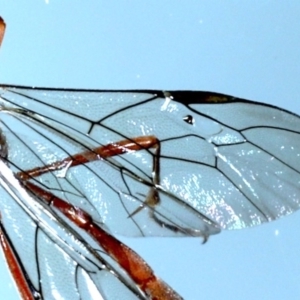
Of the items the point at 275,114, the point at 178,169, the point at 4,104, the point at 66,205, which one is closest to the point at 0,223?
the point at 66,205

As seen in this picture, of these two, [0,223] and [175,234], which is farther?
[175,234]

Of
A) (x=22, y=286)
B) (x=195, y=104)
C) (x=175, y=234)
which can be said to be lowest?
(x=22, y=286)

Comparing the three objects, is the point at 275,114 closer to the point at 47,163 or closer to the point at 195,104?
the point at 195,104

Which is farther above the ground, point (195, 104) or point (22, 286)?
point (195, 104)

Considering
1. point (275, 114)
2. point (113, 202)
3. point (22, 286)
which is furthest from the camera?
point (113, 202)

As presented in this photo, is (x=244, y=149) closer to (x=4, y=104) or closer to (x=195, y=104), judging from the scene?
(x=195, y=104)

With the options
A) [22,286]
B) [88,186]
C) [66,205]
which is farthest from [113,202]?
[22,286]

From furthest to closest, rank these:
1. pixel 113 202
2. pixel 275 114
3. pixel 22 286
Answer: pixel 113 202, pixel 275 114, pixel 22 286
